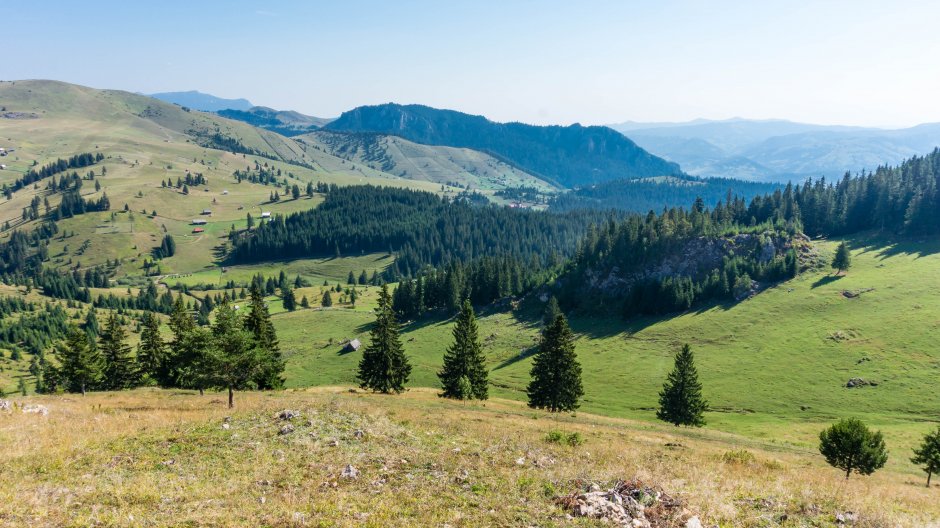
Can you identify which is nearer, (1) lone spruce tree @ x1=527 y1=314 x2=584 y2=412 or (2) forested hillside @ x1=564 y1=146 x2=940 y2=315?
(1) lone spruce tree @ x1=527 y1=314 x2=584 y2=412

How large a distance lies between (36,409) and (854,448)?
66254mm

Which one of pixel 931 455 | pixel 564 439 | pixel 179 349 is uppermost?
pixel 564 439

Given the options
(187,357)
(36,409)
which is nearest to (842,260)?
(187,357)

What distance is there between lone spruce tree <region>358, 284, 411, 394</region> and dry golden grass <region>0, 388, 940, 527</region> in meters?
39.7

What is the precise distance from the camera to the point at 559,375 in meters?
73.2

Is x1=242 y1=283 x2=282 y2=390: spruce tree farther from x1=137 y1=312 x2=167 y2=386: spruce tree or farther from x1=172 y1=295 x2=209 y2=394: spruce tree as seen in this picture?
x1=137 y1=312 x2=167 y2=386: spruce tree

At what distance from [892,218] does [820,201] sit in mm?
23853

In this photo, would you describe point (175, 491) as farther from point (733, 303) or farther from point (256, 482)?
point (733, 303)

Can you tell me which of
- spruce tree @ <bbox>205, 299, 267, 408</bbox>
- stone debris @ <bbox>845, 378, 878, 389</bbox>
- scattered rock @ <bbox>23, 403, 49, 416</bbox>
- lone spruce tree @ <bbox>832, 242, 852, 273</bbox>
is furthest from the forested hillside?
scattered rock @ <bbox>23, 403, 49, 416</bbox>

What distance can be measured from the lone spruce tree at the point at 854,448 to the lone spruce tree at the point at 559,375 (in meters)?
36.8

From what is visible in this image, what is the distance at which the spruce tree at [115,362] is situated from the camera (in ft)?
252

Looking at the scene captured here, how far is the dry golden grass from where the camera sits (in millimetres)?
18391

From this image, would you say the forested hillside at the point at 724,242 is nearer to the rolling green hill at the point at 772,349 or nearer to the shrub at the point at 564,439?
the rolling green hill at the point at 772,349

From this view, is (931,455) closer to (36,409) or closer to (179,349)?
(36,409)
